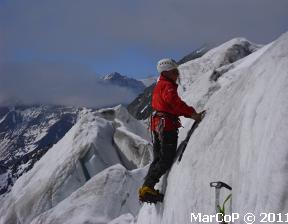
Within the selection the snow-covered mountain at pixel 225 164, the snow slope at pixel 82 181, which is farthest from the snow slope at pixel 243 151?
the snow slope at pixel 82 181

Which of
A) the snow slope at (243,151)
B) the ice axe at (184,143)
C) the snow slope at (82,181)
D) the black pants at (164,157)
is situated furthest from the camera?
the snow slope at (82,181)

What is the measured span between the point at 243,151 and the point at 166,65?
11.1 feet

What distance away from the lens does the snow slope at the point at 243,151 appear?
6.47 m

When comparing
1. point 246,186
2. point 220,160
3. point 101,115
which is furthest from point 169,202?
point 101,115

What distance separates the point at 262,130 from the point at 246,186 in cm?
79

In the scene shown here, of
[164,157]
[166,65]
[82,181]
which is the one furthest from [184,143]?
[82,181]

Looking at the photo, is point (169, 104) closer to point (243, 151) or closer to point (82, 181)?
point (243, 151)

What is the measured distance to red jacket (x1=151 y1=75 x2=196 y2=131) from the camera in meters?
9.66

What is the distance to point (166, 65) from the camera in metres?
10.2

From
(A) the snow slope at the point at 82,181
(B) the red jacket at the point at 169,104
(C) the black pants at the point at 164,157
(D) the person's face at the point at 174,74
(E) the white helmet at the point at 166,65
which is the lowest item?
(A) the snow slope at the point at 82,181

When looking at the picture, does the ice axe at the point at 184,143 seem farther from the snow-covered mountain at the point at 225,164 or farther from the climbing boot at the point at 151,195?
the climbing boot at the point at 151,195

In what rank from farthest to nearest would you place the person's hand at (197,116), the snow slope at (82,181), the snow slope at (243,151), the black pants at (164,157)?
1. the snow slope at (82,181)
2. the black pants at (164,157)
3. the person's hand at (197,116)
4. the snow slope at (243,151)

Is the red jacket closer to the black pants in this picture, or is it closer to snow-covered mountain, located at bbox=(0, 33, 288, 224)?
the black pants

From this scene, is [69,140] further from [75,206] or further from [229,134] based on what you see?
[229,134]
